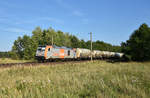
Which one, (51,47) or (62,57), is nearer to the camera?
(51,47)

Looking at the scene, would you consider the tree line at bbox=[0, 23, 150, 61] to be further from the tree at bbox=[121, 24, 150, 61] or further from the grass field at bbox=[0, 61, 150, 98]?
the grass field at bbox=[0, 61, 150, 98]

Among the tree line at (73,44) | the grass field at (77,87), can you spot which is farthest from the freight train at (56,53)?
the grass field at (77,87)

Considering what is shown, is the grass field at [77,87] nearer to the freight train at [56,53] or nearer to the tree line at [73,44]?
the freight train at [56,53]

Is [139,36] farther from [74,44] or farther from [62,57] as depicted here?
[74,44]

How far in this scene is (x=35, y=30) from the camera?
50219mm

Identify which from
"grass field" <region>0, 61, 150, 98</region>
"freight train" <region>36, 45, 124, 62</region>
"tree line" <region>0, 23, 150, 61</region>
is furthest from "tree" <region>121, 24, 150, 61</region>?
"grass field" <region>0, 61, 150, 98</region>

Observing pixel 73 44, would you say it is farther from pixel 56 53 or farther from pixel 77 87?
pixel 77 87

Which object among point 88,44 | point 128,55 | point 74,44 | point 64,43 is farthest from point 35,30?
point 128,55

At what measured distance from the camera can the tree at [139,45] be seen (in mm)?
32131

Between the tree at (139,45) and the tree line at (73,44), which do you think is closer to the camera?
the tree at (139,45)

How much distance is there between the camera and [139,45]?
33438 mm

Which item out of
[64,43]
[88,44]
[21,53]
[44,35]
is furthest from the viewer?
[88,44]

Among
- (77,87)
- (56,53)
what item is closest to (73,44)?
(56,53)

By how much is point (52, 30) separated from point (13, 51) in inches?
688
